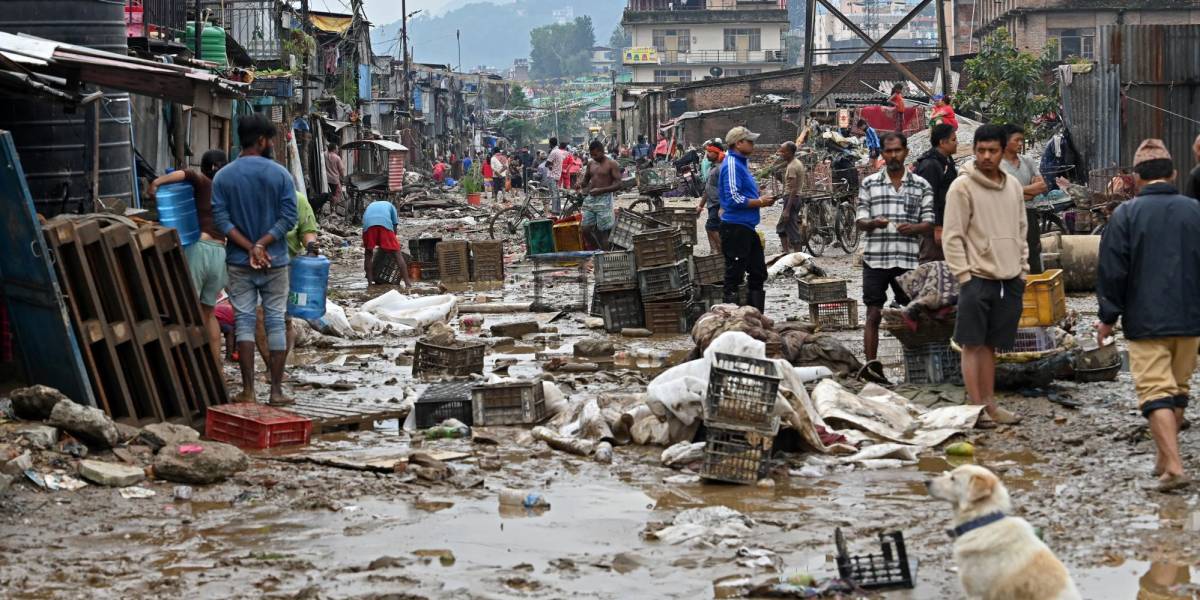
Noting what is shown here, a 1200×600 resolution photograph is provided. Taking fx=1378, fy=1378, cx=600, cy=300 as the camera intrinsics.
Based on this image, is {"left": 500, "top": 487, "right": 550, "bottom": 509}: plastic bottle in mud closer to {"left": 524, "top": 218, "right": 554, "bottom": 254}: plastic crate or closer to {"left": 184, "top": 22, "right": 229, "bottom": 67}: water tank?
{"left": 524, "top": 218, "right": 554, "bottom": 254}: plastic crate

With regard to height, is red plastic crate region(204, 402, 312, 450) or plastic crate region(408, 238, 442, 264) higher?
plastic crate region(408, 238, 442, 264)

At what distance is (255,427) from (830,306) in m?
6.69

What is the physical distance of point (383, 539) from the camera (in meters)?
6.03

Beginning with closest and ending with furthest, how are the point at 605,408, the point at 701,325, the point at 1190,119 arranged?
the point at 605,408, the point at 701,325, the point at 1190,119

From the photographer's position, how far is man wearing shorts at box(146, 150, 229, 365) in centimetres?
938

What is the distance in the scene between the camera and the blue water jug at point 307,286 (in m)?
10.1

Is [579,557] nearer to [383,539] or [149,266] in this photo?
[383,539]

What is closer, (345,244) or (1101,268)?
(1101,268)

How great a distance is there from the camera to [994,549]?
14.7 ft

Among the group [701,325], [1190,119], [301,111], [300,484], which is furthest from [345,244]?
[300,484]

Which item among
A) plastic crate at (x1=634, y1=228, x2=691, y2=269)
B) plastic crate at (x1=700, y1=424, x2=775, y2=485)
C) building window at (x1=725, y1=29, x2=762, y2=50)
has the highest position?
building window at (x1=725, y1=29, x2=762, y2=50)

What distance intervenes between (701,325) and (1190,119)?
36.9ft

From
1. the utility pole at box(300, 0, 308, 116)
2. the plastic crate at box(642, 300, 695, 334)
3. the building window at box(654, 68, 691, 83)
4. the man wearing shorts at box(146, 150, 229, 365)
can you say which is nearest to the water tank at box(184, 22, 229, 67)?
the utility pole at box(300, 0, 308, 116)

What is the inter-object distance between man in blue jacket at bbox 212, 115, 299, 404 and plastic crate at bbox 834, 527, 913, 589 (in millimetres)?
4825
